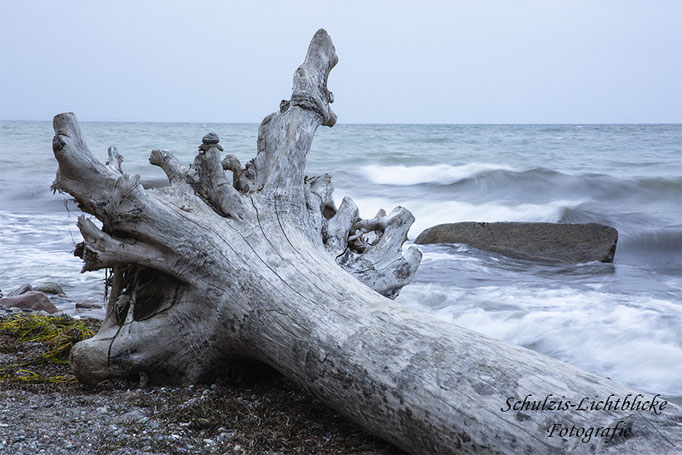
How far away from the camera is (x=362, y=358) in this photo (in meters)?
2.49

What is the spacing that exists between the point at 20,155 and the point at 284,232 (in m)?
20.9

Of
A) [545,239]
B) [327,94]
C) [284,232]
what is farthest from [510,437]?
[545,239]

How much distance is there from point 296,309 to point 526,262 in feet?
18.2

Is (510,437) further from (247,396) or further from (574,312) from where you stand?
(574,312)

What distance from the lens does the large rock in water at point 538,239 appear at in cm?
782

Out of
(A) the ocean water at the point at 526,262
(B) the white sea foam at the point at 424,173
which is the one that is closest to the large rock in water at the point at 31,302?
(A) the ocean water at the point at 526,262

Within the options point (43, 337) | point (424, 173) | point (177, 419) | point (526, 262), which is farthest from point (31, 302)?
point (424, 173)

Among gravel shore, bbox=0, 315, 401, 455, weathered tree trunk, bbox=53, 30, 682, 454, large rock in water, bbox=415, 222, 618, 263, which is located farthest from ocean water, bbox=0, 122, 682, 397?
gravel shore, bbox=0, 315, 401, 455

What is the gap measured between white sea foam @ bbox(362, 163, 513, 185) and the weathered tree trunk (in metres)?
11.8

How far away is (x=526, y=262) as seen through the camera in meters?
7.73

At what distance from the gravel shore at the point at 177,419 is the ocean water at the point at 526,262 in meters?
1.44

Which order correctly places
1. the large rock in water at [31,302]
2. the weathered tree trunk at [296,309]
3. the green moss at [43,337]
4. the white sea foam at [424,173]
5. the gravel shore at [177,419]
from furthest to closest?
the white sea foam at [424,173] → the large rock in water at [31,302] → the green moss at [43,337] → the gravel shore at [177,419] → the weathered tree trunk at [296,309]

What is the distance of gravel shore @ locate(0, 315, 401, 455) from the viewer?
2.42 metres

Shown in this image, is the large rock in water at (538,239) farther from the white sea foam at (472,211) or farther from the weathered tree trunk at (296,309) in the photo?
the weathered tree trunk at (296,309)
